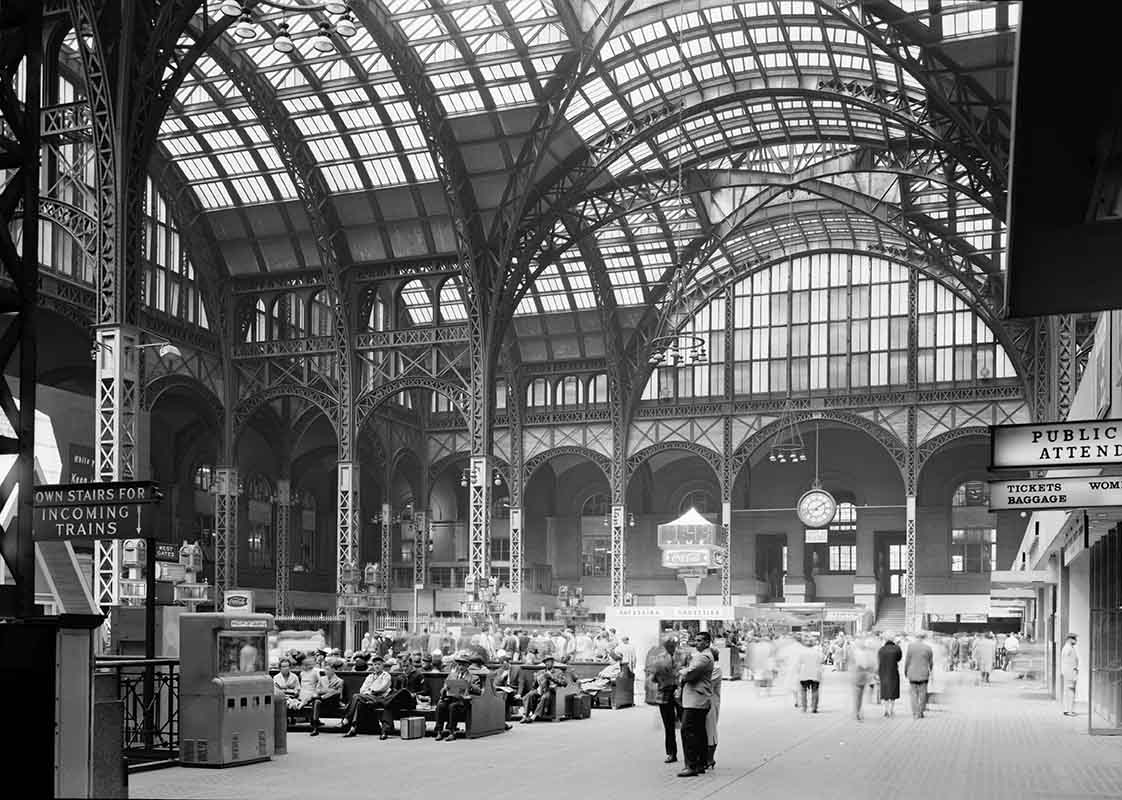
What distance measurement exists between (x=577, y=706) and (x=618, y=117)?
23.7 meters

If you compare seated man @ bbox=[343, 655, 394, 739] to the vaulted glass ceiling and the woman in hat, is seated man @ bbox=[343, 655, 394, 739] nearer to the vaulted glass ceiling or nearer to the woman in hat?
the woman in hat

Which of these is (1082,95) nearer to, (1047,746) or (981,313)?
(1047,746)

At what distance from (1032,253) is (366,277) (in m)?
35.8

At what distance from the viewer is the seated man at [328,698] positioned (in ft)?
65.9

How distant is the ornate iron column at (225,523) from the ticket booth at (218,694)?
27.7 meters

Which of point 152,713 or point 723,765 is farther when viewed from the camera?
point 723,765

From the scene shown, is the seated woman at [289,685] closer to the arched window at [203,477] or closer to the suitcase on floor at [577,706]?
the suitcase on floor at [577,706]

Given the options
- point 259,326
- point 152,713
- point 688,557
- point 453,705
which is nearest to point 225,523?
point 259,326

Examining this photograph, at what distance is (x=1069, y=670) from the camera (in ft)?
80.9

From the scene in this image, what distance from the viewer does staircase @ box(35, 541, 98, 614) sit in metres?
20.1

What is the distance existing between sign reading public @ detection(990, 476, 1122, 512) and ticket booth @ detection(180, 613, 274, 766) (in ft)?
28.4

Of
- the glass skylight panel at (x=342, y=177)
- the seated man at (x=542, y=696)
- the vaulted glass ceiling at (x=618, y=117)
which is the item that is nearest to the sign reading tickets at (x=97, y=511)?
the seated man at (x=542, y=696)

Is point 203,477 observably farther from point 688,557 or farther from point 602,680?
point 602,680

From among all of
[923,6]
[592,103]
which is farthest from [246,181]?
[923,6]
